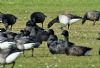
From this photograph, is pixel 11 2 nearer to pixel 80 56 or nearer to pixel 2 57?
pixel 80 56

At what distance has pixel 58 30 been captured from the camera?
2541 centimetres

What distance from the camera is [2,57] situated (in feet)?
49.8

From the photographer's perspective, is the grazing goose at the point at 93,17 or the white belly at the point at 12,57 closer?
the white belly at the point at 12,57

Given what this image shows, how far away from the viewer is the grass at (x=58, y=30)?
1686 centimetres

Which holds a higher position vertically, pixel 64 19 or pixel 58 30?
pixel 64 19

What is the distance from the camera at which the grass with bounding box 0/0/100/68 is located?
16.9 metres

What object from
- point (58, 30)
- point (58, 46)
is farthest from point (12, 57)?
point (58, 30)

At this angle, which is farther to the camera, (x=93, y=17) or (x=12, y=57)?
(x=93, y=17)

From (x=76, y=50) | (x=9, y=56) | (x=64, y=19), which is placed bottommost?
(x=64, y=19)

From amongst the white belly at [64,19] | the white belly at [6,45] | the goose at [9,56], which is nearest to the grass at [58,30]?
the white belly at [64,19]

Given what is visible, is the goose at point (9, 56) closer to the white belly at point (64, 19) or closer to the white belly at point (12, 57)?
the white belly at point (12, 57)

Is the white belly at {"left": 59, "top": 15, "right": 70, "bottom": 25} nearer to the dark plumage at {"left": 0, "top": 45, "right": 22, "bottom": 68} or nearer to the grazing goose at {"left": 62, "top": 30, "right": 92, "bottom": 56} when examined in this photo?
the grazing goose at {"left": 62, "top": 30, "right": 92, "bottom": 56}

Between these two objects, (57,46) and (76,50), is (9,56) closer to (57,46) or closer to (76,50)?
(76,50)

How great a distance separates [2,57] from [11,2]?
2369 cm
